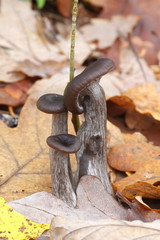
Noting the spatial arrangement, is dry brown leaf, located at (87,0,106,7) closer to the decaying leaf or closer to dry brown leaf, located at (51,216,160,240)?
the decaying leaf

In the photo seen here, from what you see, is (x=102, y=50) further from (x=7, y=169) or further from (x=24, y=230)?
(x=24, y=230)

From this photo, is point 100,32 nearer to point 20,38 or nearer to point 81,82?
point 20,38

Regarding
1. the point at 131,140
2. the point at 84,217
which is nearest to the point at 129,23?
the point at 131,140

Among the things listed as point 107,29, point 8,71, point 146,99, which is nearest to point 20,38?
point 8,71

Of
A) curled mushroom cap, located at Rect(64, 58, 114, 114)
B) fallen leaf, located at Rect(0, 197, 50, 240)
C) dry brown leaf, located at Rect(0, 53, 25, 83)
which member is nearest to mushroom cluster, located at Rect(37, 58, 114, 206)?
curled mushroom cap, located at Rect(64, 58, 114, 114)

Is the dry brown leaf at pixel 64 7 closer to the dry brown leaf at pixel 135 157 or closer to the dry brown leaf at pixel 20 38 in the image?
the dry brown leaf at pixel 20 38

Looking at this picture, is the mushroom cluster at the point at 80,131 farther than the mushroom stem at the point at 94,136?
No

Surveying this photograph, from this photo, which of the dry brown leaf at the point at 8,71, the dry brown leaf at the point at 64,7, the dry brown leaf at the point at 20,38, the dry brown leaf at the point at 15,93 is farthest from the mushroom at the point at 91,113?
the dry brown leaf at the point at 64,7

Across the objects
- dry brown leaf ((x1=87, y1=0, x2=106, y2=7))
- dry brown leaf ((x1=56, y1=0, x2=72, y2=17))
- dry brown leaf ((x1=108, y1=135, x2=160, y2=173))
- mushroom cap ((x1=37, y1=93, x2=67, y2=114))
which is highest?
dry brown leaf ((x1=87, y1=0, x2=106, y2=7))
